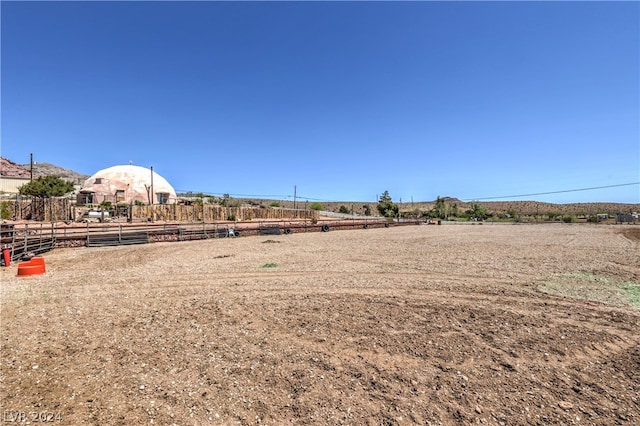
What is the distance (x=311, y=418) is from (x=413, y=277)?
817 cm

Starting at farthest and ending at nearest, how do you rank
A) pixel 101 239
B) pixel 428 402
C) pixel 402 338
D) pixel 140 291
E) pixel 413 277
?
pixel 101 239 < pixel 413 277 < pixel 140 291 < pixel 402 338 < pixel 428 402

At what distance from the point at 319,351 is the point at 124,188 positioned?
68.0m

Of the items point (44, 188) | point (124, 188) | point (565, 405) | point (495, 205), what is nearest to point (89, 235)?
point (565, 405)

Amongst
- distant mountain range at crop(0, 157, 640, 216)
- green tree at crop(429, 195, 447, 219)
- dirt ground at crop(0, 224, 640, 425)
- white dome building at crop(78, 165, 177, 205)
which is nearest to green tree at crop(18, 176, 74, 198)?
white dome building at crop(78, 165, 177, 205)

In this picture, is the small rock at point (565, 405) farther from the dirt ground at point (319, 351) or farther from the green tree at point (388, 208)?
the green tree at point (388, 208)

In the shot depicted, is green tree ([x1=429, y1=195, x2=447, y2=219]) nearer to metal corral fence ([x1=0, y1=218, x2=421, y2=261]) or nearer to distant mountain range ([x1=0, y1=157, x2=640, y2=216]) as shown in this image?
distant mountain range ([x1=0, y1=157, x2=640, y2=216])

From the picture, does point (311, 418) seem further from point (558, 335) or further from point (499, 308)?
point (499, 308)

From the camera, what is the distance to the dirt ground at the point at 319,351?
3.74 m

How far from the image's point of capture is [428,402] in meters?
3.88

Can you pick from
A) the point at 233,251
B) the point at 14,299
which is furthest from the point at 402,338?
the point at 233,251

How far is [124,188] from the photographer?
200 feet

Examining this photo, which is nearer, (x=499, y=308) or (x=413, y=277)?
(x=499, y=308)

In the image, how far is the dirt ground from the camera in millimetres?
3744

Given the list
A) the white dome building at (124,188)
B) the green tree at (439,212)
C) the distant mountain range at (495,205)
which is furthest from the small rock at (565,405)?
the distant mountain range at (495,205)
